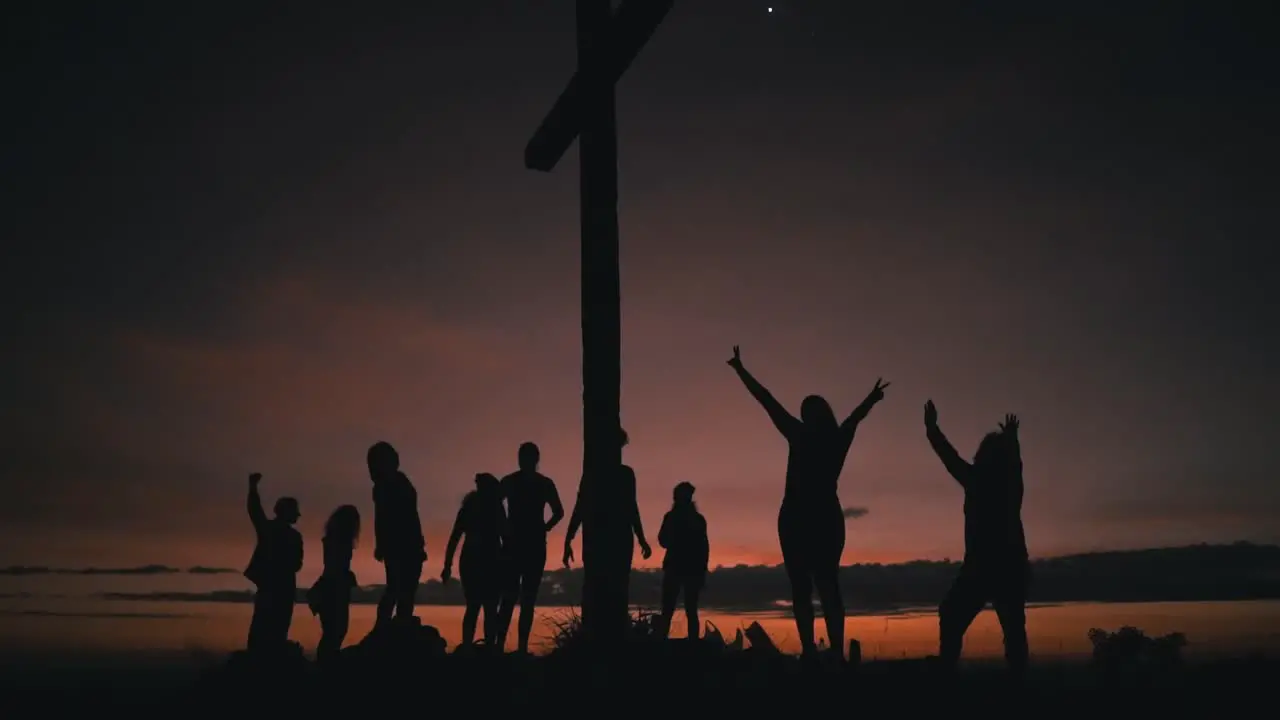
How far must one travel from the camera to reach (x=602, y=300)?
8617mm

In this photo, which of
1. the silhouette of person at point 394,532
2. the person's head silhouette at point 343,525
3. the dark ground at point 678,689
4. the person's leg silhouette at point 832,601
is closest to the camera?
the dark ground at point 678,689

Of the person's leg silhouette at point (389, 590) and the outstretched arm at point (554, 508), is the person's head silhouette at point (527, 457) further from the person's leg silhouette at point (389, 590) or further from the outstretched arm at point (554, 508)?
the person's leg silhouette at point (389, 590)

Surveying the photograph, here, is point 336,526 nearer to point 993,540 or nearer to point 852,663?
point 852,663

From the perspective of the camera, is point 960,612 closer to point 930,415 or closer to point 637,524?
point 930,415

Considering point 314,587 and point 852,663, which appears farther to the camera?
point 314,587

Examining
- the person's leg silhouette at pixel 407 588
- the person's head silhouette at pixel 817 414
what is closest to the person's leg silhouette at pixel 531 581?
the person's leg silhouette at pixel 407 588

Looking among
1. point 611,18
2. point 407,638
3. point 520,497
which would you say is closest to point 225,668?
point 407,638

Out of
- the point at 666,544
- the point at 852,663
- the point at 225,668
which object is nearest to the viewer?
the point at 852,663

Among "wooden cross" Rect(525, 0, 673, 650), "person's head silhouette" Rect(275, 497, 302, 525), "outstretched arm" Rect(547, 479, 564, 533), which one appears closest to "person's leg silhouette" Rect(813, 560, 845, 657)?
"wooden cross" Rect(525, 0, 673, 650)

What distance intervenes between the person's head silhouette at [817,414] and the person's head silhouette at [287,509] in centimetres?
555

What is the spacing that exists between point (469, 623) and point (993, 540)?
5493 mm

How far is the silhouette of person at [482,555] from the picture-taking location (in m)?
10.2

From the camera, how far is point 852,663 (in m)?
7.69

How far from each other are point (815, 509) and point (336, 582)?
16.9 feet
